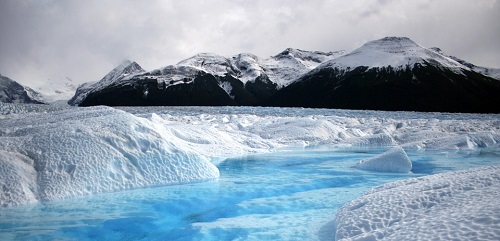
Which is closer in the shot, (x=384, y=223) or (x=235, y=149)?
(x=384, y=223)

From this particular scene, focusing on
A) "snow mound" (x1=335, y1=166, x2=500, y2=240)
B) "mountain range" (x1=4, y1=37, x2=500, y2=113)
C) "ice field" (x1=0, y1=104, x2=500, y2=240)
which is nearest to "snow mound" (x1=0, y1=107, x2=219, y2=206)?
"ice field" (x1=0, y1=104, x2=500, y2=240)

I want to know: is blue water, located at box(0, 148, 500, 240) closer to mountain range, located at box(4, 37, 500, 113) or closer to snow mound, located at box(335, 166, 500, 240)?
snow mound, located at box(335, 166, 500, 240)

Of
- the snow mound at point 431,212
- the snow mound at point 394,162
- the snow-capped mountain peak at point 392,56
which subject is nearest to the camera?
the snow mound at point 431,212

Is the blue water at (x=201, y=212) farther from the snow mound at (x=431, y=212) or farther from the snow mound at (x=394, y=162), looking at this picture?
the snow mound at (x=394, y=162)

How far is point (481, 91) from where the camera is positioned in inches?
3752

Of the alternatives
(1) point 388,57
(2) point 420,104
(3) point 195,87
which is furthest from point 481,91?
(3) point 195,87

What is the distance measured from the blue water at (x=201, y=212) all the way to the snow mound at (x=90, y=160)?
0.32 metres

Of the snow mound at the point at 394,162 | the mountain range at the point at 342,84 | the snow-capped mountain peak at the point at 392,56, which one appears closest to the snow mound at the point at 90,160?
the snow mound at the point at 394,162

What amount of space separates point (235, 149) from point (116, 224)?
11.8 m

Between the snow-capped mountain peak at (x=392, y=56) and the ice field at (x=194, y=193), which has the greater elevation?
the snow-capped mountain peak at (x=392, y=56)

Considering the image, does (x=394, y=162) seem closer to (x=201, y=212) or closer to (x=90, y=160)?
(x=201, y=212)

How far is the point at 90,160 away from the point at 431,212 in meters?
6.56

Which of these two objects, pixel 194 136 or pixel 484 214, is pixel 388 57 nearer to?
pixel 194 136

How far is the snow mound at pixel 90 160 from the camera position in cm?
669
